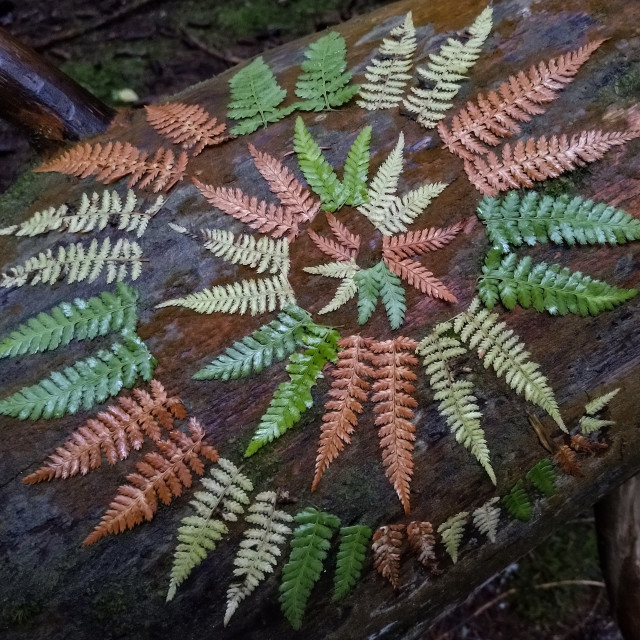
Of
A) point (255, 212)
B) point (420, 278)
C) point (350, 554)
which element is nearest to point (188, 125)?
point (255, 212)

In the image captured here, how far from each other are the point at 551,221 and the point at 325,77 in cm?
125

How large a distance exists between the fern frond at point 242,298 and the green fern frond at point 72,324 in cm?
19

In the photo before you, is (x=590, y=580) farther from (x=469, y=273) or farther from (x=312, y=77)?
(x=312, y=77)

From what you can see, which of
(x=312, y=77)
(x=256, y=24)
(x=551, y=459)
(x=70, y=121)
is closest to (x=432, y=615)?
(x=551, y=459)

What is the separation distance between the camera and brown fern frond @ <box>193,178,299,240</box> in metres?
2.41

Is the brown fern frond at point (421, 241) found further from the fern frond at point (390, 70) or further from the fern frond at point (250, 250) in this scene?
the fern frond at point (390, 70)

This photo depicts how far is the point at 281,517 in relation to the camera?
2.20 m

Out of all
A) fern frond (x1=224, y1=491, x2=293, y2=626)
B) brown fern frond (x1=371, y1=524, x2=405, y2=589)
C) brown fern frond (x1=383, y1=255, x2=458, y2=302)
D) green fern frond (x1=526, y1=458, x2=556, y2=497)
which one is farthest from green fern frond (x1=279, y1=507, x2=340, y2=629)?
brown fern frond (x1=383, y1=255, x2=458, y2=302)

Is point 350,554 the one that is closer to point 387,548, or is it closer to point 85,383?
point 387,548

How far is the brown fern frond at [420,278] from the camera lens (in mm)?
2268

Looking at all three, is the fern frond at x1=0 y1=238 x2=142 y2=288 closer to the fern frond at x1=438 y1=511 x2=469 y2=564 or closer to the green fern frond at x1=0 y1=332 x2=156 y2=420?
the green fern frond at x1=0 y1=332 x2=156 y2=420

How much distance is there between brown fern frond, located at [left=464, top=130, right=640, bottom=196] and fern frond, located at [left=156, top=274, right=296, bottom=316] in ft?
3.11

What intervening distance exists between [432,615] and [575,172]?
2068mm

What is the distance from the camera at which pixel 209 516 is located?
218cm
